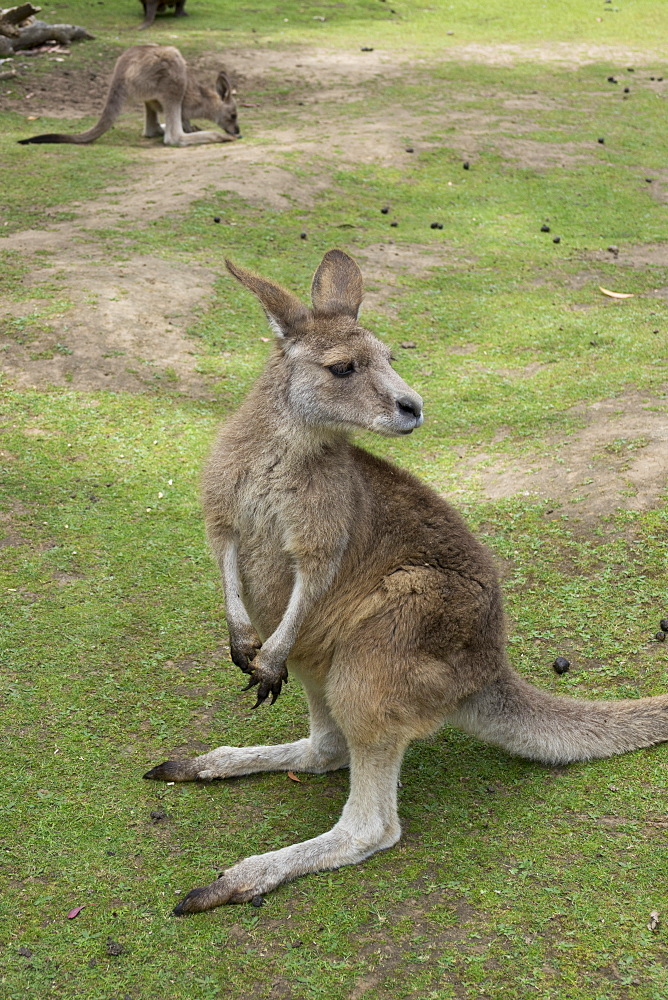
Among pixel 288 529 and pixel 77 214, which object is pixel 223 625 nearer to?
pixel 288 529

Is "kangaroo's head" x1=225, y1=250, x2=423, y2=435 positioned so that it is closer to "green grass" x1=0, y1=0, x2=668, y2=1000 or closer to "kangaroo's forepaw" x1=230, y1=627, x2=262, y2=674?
"kangaroo's forepaw" x1=230, y1=627, x2=262, y2=674

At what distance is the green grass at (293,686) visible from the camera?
257 centimetres

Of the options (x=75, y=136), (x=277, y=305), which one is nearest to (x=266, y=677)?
(x=277, y=305)

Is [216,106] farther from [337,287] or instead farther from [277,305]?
[277,305]

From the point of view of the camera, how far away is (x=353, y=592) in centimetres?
302

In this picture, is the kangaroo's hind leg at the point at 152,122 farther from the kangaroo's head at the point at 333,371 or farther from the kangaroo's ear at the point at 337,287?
the kangaroo's head at the point at 333,371

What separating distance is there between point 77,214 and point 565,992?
6904mm

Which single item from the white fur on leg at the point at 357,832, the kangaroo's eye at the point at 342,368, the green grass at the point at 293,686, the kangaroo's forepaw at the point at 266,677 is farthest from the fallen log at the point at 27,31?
the white fur on leg at the point at 357,832

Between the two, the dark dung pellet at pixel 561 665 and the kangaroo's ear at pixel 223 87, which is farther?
the kangaroo's ear at pixel 223 87

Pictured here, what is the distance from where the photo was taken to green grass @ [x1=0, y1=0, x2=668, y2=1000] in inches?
101

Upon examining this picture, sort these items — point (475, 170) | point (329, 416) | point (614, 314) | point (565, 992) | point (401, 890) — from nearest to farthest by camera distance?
point (565, 992), point (401, 890), point (329, 416), point (614, 314), point (475, 170)

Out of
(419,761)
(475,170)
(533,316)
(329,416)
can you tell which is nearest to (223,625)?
(419,761)

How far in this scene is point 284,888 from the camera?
279cm

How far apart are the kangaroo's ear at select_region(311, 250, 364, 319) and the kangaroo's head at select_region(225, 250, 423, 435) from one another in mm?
21
